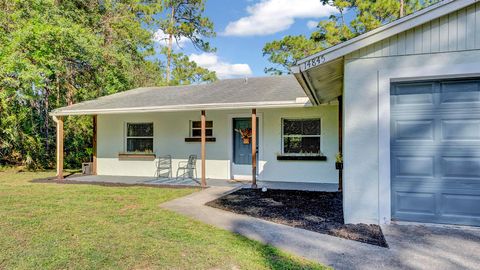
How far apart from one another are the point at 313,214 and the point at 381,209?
1242 millimetres

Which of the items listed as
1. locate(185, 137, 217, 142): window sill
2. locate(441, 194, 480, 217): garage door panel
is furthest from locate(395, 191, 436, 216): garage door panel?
locate(185, 137, 217, 142): window sill

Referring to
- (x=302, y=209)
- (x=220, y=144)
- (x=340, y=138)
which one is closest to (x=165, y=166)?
(x=220, y=144)

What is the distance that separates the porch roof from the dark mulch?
2.27m

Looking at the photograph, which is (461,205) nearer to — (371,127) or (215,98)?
(371,127)

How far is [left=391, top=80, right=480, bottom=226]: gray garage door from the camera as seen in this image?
4.61 meters

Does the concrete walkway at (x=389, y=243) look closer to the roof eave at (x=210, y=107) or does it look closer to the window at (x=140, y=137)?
the roof eave at (x=210, y=107)

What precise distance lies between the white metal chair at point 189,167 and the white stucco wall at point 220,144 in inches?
7.1

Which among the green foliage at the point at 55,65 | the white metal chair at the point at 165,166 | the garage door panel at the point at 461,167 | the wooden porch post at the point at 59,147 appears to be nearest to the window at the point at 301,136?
the white metal chair at the point at 165,166

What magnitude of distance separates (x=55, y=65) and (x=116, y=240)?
1065 centimetres

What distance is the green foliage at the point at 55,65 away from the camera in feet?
39.2

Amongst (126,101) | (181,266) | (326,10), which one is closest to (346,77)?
(181,266)

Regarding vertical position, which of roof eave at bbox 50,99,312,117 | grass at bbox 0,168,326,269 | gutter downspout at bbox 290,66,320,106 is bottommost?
grass at bbox 0,168,326,269

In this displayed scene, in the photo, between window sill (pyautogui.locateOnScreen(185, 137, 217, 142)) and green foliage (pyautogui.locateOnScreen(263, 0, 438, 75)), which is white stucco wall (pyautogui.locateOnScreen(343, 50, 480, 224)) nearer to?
window sill (pyautogui.locateOnScreen(185, 137, 217, 142))

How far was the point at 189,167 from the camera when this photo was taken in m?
11.0
